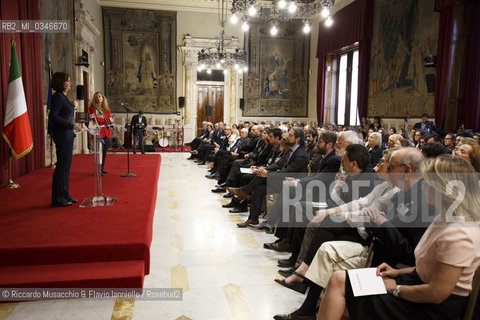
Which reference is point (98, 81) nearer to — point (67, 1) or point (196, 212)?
point (67, 1)

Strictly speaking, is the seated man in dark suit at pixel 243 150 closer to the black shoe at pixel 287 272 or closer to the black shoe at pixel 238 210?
the black shoe at pixel 238 210

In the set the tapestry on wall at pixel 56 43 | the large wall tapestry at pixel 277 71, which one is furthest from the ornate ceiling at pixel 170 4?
the tapestry on wall at pixel 56 43

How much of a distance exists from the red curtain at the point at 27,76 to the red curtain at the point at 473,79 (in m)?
9.13

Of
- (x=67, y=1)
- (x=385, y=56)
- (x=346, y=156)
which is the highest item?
(x=67, y=1)

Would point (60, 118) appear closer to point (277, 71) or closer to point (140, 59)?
point (140, 59)

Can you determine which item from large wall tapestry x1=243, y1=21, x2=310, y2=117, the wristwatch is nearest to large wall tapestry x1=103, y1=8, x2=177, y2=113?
large wall tapestry x1=243, y1=21, x2=310, y2=117

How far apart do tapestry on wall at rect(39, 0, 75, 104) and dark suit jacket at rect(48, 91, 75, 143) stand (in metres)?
4.37

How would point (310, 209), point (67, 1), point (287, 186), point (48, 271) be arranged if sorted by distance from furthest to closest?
point (67, 1), point (287, 186), point (310, 209), point (48, 271)

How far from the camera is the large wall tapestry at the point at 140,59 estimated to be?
15.6m

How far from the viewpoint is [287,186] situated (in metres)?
4.44

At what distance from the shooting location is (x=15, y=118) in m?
5.34

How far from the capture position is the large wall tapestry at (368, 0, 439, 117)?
9352 millimetres

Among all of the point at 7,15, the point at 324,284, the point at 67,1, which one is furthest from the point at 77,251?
the point at 67,1

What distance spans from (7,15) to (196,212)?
4266 millimetres
